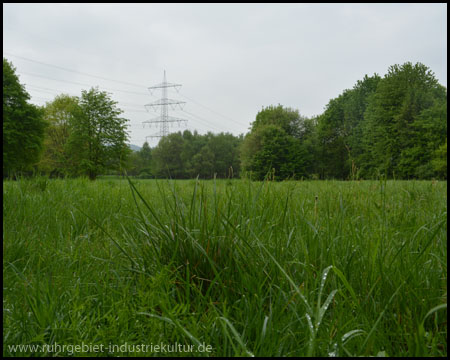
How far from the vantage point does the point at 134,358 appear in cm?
85

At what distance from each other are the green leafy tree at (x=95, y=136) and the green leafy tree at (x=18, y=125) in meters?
Answer: 3.73

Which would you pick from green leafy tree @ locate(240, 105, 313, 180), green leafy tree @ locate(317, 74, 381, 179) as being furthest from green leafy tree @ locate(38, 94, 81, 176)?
green leafy tree @ locate(317, 74, 381, 179)

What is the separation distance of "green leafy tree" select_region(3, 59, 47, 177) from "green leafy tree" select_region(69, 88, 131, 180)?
3.73m

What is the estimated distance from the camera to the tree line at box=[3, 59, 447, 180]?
2472 centimetres

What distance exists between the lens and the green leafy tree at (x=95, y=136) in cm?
2903

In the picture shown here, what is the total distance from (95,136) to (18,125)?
23.0 feet

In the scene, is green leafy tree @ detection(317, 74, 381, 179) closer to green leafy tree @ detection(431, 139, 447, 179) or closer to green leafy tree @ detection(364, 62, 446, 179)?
green leafy tree @ detection(364, 62, 446, 179)

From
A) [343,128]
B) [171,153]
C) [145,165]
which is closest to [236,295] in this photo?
[145,165]

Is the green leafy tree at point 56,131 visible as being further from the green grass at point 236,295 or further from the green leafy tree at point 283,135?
the green grass at point 236,295

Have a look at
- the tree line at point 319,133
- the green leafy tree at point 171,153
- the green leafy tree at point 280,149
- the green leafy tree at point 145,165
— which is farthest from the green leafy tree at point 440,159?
the green leafy tree at point 171,153

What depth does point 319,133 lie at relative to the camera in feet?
120

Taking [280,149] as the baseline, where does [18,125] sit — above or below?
above

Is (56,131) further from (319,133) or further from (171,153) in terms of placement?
(319,133)

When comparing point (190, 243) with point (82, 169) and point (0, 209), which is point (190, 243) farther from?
point (82, 169)
